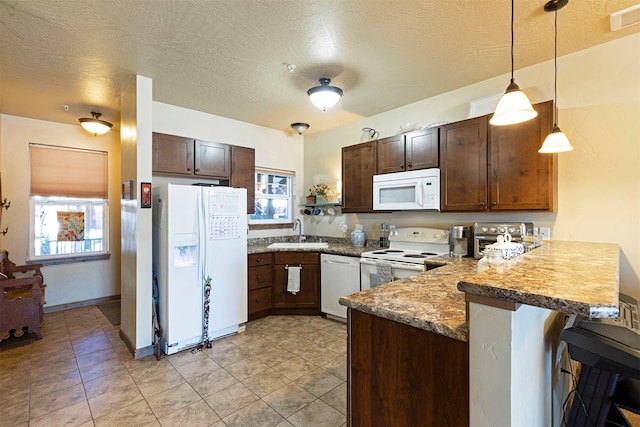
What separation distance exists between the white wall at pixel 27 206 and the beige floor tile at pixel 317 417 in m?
3.97

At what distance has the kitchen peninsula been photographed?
34.5 inches

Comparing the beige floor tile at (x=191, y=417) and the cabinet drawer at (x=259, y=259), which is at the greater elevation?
the cabinet drawer at (x=259, y=259)

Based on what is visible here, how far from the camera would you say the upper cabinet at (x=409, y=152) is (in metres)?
3.11

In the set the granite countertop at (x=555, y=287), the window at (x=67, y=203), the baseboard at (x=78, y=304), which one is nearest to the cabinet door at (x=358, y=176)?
the granite countertop at (x=555, y=287)

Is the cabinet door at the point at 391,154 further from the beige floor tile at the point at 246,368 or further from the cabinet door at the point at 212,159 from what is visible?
the beige floor tile at the point at 246,368

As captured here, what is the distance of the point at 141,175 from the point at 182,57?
116 cm

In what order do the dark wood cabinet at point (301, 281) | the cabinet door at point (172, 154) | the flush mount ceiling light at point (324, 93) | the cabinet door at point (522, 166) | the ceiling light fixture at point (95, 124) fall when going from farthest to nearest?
the dark wood cabinet at point (301, 281), the ceiling light fixture at point (95, 124), the cabinet door at point (172, 154), the flush mount ceiling light at point (324, 93), the cabinet door at point (522, 166)

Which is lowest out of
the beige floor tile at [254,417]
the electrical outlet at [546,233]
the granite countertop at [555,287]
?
the beige floor tile at [254,417]

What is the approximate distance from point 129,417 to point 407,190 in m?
3.06

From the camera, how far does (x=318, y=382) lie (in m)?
2.35

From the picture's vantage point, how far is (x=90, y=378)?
95.4 inches

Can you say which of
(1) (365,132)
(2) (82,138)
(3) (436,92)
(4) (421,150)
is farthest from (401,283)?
(2) (82,138)

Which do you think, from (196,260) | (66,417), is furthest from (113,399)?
(196,260)

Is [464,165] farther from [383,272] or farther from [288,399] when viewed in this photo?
[288,399]
